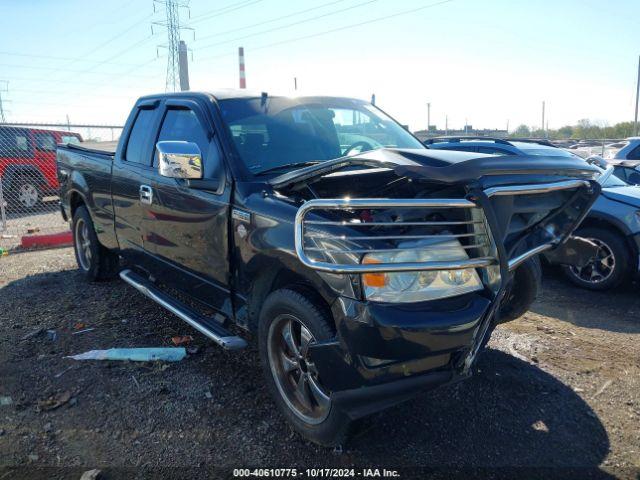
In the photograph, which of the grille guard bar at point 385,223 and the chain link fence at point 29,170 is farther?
the chain link fence at point 29,170

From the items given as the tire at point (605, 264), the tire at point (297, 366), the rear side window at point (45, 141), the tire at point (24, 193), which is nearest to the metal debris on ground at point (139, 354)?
the tire at point (297, 366)

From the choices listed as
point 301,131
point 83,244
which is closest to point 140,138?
point 301,131

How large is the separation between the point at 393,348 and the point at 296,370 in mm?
857

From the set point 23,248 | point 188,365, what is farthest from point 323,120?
point 23,248

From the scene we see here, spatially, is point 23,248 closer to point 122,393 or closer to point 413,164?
point 122,393

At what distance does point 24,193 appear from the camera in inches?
452

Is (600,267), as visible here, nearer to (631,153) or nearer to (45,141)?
(631,153)

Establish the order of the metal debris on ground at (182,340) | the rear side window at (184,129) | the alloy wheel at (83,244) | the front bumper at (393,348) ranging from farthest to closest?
1. the alloy wheel at (83,244)
2. the metal debris on ground at (182,340)
3. the rear side window at (184,129)
4. the front bumper at (393,348)

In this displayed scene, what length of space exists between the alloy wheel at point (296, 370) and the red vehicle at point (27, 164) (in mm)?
9797

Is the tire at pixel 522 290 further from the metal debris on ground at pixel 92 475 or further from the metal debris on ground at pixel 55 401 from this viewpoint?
the metal debris on ground at pixel 55 401

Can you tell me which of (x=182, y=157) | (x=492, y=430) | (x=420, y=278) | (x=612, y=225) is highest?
(x=182, y=157)

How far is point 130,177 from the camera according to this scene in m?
4.46

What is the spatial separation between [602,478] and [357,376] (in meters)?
1.38

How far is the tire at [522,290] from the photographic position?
133 inches
